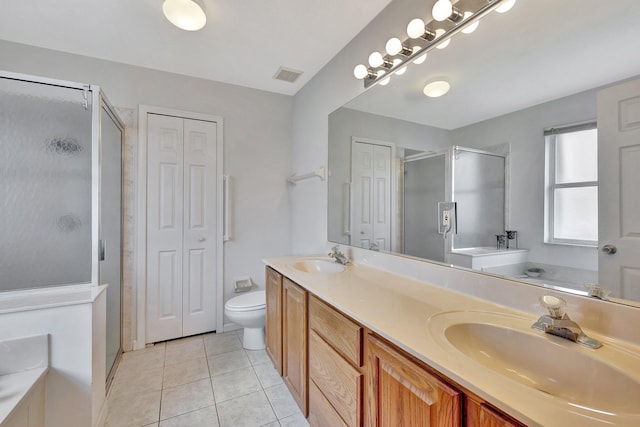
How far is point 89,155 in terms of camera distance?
60.1 inches

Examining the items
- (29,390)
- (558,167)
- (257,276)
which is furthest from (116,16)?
(558,167)

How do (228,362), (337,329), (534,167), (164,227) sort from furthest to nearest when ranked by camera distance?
(164,227), (228,362), (337,329), (534,167)

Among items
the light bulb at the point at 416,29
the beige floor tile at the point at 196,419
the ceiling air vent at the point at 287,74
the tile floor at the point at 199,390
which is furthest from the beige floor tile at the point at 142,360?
the light bulb at the point at 416,29

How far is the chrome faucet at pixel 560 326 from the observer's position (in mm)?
748

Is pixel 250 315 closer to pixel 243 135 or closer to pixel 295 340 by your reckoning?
pixel 295 340

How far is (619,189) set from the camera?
31.6 inches

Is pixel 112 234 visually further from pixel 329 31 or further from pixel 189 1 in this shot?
pixel 329 31

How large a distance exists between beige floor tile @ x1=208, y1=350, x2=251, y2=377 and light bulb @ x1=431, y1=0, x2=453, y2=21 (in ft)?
8.18

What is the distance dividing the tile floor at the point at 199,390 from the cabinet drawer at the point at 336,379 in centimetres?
47

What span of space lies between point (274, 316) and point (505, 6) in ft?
6.66

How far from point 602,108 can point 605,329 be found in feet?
2.21

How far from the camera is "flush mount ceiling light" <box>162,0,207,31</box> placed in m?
1.52

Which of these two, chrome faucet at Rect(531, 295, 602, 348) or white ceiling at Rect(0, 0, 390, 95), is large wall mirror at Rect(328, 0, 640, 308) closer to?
chrome faucet at Rect(531, 295, 602, 348)

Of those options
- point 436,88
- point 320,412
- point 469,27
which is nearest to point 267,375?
point 320,412
